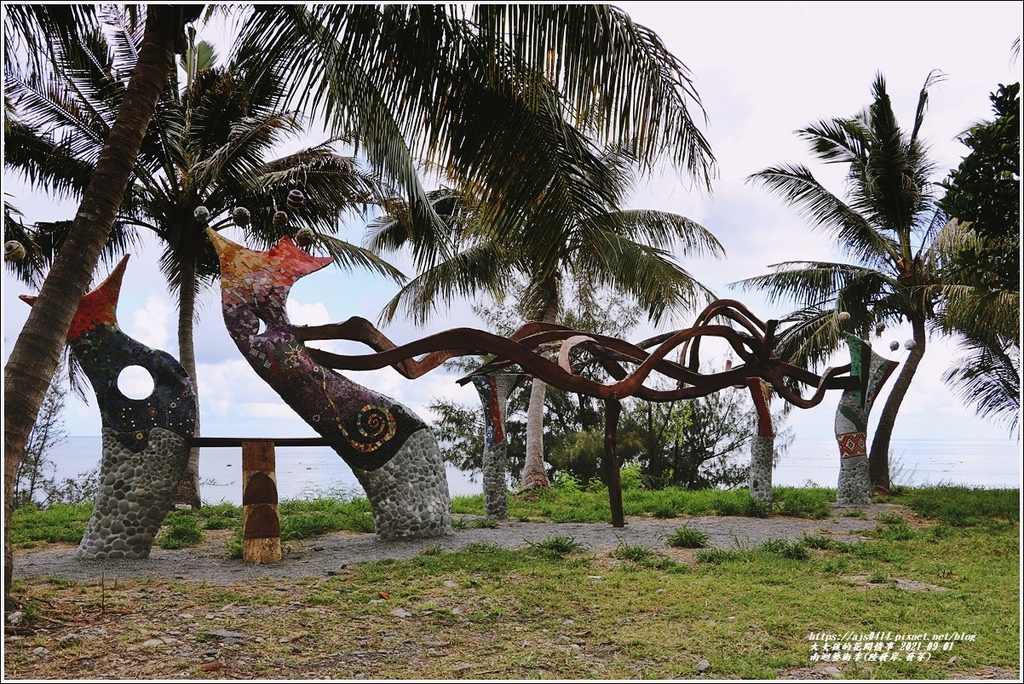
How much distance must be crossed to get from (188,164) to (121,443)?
19.2ft

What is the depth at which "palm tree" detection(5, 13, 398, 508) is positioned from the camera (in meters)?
11.2

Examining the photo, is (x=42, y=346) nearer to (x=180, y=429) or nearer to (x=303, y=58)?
(x=303, y=58)

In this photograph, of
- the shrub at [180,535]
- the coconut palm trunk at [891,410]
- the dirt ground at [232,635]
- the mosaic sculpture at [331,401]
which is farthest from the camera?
the coconut palm trunk at [891,410]

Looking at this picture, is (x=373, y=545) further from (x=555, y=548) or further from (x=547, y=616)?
(x=547, y=616)

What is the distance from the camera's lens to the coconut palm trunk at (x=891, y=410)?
14.8 meters

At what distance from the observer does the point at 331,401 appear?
8.22 meters

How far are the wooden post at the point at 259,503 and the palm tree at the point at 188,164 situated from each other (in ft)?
15.2

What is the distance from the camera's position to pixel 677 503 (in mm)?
12539

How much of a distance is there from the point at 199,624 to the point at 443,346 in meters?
3.36

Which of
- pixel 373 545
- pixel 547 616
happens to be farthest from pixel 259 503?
pixel 547 616

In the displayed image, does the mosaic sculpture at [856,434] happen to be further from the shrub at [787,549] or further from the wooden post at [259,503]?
the wooden post at [259,503]

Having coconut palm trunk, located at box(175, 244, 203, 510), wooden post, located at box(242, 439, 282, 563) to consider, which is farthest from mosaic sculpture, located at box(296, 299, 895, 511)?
coconut palm trunk, located at box(175, 244, 203, 510)

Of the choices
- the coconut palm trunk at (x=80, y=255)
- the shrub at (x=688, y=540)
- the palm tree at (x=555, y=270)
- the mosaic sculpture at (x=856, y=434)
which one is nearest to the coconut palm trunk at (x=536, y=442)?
the palm tree at (x=555, y=270)

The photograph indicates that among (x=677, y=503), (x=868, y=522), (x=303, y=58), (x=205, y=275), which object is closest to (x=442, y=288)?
(x=205, y=275)
